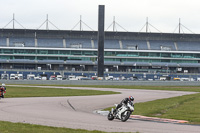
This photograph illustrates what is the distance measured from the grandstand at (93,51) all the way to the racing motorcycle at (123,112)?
117 metres

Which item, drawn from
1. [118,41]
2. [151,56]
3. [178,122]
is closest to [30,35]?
[118,41]

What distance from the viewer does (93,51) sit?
147875 millimetres

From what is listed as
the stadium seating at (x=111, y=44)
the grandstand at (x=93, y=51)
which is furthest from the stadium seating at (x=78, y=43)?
the stadium seating at (x=111, y=44)

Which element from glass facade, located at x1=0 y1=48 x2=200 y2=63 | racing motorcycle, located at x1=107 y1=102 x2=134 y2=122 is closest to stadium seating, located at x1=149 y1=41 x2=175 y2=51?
glass facade, located at x1=0 y1=48 x2=200 y2=63

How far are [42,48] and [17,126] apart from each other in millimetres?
126395

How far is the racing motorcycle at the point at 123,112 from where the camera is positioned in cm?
2427

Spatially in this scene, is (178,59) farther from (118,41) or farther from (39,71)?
(39,71)

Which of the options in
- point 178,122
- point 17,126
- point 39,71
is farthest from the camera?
point 39,71

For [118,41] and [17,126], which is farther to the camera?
[118,41]

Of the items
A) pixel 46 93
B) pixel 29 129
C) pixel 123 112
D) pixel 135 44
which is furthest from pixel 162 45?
pixel 29 129

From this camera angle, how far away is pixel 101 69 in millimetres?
109562

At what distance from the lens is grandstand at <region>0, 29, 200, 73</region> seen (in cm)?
14562

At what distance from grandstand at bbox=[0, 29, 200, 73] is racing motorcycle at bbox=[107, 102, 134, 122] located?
4619 inches

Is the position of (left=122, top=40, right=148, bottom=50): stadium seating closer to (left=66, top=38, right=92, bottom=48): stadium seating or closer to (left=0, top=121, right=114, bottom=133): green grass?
(left=66, top=38, right=92, bottom=48): stadium seating
